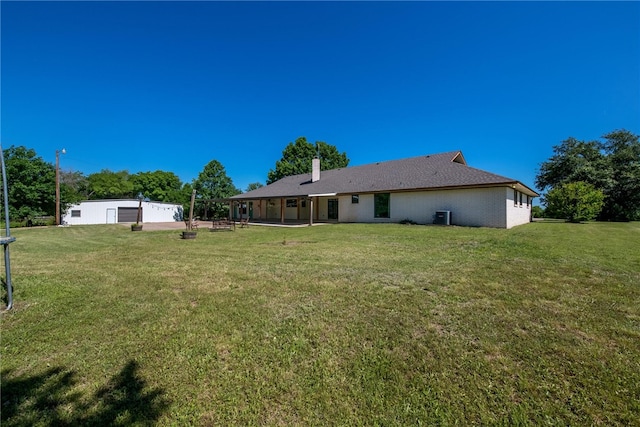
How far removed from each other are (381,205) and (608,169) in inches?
907

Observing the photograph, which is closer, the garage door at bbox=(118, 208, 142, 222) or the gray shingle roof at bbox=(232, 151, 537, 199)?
the gray shingle roof at bbox=(232, 151, 537, 199)

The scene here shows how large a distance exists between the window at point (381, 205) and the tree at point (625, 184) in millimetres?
22042

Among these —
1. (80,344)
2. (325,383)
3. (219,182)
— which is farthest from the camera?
(219,182)

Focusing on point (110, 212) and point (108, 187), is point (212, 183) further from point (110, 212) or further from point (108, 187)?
point (108, 187)

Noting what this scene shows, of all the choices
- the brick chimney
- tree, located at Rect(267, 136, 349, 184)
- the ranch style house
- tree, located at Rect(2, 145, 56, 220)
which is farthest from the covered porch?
tree, located at Rect(2, 145, 56, 220)

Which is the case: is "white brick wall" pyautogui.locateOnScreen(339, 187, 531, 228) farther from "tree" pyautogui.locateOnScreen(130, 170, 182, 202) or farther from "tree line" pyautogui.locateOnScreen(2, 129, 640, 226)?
"tree" pyautogui.locateOnScreen(130, 170, 182, 202)

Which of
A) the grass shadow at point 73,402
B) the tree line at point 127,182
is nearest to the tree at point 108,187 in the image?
the tree line at point 127,182

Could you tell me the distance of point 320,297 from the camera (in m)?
3.88

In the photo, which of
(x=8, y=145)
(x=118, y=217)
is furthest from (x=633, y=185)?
(x=8, y=145)

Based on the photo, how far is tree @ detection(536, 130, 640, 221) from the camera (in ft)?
77.3

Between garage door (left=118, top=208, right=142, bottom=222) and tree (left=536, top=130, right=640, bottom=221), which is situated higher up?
tree (left=536, top=130, right=640, bottom=221)

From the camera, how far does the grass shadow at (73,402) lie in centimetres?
177

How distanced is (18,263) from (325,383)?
26.8ft

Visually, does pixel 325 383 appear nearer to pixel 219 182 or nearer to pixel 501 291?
pixel 501 291
